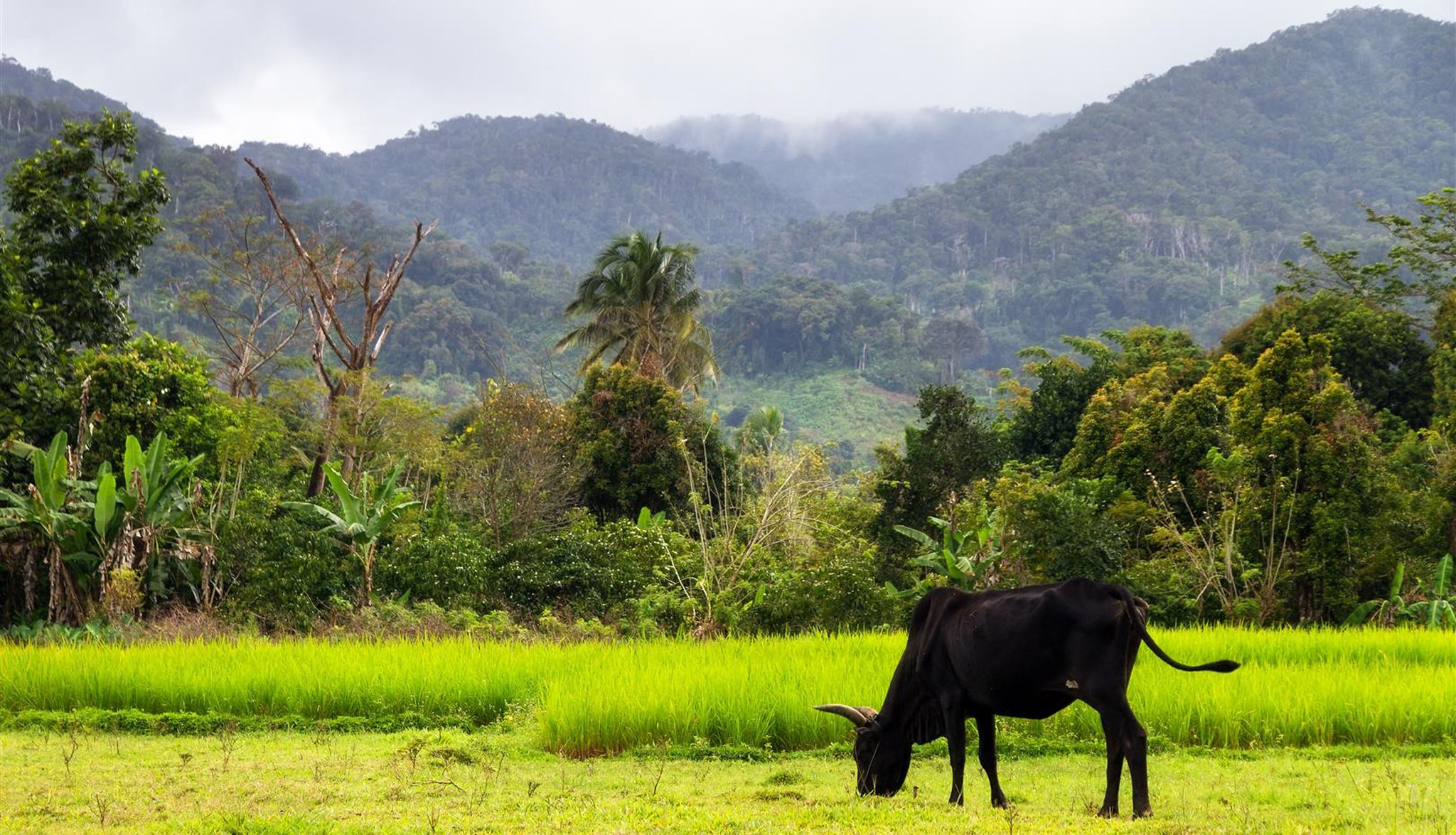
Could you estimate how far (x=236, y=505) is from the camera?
17.0 meters

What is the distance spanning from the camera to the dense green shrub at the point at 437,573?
648 inches

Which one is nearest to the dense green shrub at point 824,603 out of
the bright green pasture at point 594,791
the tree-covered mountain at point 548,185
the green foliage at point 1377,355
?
the bright green pasture at point 594,791

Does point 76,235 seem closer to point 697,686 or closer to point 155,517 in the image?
point 155,517

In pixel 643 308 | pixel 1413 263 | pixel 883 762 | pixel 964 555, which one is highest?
pixel 1413 263

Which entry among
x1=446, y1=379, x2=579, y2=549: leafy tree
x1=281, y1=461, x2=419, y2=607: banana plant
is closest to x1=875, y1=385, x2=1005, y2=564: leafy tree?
x1=446, y1=379, x2=579, y2=549: leafy tree

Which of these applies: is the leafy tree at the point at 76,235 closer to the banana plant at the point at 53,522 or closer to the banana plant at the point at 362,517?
the banana plant at the point at 53,522

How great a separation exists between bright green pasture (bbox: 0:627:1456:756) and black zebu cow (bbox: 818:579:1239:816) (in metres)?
2.12

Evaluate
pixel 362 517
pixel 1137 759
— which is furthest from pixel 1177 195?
pixel 1137 759

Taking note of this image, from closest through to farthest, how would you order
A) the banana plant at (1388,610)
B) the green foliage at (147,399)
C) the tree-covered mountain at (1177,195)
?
the banana plant at (1388,610), the green foliage at (147,399), the tree-covered mountain at (1177,195)

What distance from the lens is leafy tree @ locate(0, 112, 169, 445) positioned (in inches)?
776

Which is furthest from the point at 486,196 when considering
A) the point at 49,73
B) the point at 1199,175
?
the point at 1199,175

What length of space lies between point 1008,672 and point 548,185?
15747 centimetres

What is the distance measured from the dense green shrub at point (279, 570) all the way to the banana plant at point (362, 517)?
245mm

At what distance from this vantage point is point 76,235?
20344 millimetres
